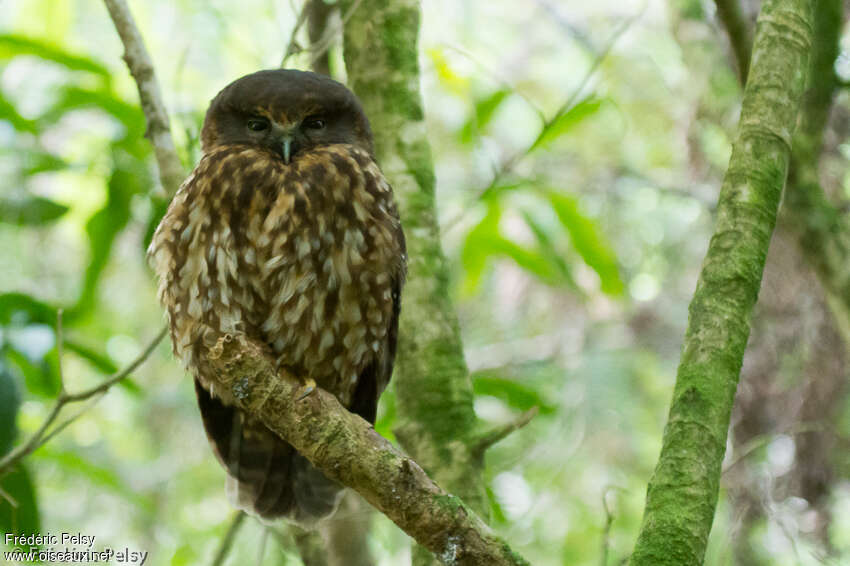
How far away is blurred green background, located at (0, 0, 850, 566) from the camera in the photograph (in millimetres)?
3117

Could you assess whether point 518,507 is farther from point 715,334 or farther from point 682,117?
point 682,117

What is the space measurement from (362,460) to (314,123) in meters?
1.27

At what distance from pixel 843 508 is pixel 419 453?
2992mm

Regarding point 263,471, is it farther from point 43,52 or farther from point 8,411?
point 43,52

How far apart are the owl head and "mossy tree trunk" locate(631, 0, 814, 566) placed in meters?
1.23

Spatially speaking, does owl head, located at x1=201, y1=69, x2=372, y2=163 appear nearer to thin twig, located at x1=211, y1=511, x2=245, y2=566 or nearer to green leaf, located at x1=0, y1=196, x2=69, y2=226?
green leaf, located at x1=0, y1=196, x2=69, y2=226

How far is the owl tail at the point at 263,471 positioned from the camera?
3023 millimetres

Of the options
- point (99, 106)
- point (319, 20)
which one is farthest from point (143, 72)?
point (319, 20)

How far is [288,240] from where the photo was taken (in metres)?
2.62

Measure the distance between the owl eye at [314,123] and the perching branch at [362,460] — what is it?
0.89 metres

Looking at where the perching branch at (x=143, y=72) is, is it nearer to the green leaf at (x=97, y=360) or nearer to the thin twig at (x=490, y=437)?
the green leaf at (x=97, y=360)

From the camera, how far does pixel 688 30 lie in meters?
5.10

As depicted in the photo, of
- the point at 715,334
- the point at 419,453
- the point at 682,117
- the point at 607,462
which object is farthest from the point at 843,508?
the point at 715,334

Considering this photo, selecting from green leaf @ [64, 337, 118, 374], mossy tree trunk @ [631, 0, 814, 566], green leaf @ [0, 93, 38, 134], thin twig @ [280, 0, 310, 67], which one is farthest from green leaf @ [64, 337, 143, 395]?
mossy tree trunk @ [631, 0, 814, 566]
